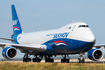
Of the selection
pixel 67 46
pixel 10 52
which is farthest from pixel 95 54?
pixel 10 52

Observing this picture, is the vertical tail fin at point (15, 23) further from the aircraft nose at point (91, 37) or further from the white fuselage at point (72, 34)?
the aircraft nose at point (91, 37)

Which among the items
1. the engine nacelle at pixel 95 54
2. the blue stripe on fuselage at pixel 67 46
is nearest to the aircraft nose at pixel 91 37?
the blue stripe on fuselage at pixel 67 46

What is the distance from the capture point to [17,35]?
34594mm

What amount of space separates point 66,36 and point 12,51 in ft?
20.7

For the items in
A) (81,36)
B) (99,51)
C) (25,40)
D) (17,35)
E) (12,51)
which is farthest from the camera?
Result: (17,35)

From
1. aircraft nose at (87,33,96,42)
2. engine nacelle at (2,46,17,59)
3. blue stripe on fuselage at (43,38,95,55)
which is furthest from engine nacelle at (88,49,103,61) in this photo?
engine nacelle at (2,46,17,59)

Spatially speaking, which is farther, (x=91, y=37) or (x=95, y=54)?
(x=95, y=54)

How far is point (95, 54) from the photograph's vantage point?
2603 cm

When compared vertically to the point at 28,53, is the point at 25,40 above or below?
above

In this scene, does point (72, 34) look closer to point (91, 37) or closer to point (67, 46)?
point (67, 46)

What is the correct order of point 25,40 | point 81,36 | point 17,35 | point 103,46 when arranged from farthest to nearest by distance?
point 17,35, point 25,40, point 103,46, point 81,36


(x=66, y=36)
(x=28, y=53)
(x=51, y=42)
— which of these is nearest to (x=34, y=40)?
(x=28, y=53)

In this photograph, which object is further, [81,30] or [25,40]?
[25,40]

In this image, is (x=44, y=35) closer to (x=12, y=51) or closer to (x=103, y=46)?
(x=12, y=51)
